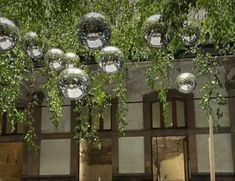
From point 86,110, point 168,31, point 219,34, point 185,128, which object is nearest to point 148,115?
point 185,128

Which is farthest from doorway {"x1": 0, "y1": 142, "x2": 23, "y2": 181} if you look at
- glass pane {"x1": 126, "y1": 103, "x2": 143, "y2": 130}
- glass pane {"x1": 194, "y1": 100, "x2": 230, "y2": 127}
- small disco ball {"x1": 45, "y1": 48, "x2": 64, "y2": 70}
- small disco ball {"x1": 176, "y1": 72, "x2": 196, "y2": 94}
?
small disco ball {"x1": 45, "y1": 48, "x2": 64, "y2": 70}

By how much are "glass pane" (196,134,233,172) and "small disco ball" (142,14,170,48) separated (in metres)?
6.59

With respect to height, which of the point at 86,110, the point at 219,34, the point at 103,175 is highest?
the point at 219,34

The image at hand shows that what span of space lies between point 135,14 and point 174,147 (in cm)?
821

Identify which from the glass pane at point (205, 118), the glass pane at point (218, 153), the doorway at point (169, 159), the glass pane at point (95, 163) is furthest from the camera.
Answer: the doorway at point (169, 159)

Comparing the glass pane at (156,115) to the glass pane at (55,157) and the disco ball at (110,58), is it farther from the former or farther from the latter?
the disco ball at (110,58)

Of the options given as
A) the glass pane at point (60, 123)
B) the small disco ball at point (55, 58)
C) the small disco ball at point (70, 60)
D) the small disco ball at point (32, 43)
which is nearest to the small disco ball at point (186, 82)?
the small disco ball at point (70, 60)

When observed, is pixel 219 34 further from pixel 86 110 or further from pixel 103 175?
pixel 103 175

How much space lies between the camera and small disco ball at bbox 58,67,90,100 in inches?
118

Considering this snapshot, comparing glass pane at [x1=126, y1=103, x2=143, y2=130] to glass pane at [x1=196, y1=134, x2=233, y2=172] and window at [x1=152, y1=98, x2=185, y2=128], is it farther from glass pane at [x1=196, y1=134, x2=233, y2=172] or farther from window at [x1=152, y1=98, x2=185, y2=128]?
glass pane at [x1=196, y1=134, x2=233, y2=172]

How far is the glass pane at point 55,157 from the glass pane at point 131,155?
116 cm

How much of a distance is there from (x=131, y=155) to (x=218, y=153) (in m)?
1.75

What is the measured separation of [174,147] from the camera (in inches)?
473

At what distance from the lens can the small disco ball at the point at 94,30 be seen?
2.67m
